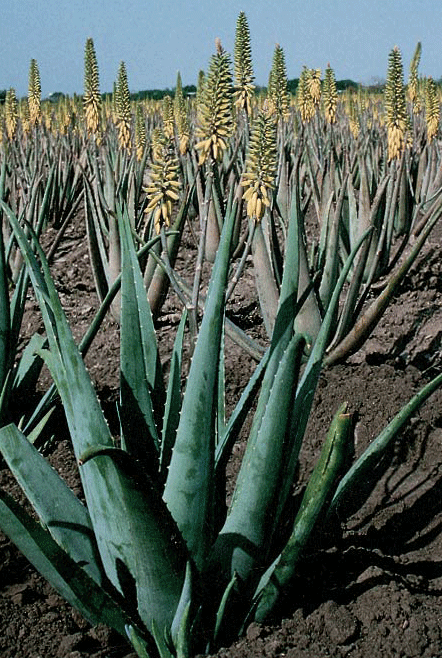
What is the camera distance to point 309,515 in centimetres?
118

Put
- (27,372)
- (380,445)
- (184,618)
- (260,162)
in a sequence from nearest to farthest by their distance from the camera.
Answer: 1. (184,618)
2. (380,445)
3. (260,162)
4. (27,372)

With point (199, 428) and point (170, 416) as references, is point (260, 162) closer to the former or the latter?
point (170, 416)

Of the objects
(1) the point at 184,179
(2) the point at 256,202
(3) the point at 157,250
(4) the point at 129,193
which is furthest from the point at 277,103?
(2) the point at 256,202

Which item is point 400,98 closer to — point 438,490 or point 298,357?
point 438,490

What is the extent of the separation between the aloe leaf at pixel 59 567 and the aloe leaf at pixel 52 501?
7 centimetres

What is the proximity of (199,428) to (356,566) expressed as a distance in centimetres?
49

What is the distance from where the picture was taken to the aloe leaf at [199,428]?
3.97 feet

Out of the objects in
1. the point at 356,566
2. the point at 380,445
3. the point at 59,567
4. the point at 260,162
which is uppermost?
the point at 260,162

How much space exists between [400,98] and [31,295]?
79.7 inches

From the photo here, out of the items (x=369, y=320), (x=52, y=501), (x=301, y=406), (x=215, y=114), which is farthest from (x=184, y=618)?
(x=369, y=320)

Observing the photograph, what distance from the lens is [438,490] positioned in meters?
1.86

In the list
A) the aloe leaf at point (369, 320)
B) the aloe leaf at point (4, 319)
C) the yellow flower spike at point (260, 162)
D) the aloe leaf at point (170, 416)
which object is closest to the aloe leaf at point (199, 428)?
the aloe leaf at point (170, 416)

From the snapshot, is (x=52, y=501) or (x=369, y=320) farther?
(x=369, y=320)

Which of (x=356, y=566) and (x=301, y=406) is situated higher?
(x=301, y=406)
